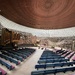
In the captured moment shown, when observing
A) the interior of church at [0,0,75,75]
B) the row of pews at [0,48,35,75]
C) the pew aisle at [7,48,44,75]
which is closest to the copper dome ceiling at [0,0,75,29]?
the interior of church at [0,0,75,75]

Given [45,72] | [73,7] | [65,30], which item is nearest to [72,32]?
[65,30]

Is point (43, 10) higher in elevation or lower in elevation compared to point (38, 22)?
higher

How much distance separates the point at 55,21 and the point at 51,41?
15348mm

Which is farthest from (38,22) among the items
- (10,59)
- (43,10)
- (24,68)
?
(24,68)

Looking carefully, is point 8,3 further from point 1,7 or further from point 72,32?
point 72,32

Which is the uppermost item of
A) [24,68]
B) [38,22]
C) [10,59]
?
[38,22]

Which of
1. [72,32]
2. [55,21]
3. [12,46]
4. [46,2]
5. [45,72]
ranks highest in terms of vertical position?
[46,2]

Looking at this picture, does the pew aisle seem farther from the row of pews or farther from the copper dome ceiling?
the copper dome ceiling

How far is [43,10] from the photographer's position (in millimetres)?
18875

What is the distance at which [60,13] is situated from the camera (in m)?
19.3

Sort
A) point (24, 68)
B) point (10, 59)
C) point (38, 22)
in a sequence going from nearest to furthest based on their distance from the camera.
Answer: point (24, 68)
point (10, 59)
point (38, 22)

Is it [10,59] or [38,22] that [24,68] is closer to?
[10,59]

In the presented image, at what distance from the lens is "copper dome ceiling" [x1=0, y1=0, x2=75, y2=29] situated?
16.3 metres

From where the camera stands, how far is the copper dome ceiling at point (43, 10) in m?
16.3
